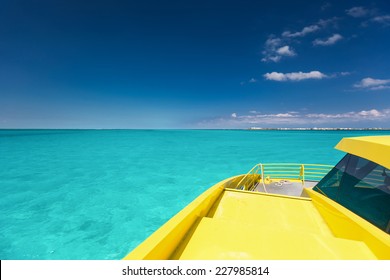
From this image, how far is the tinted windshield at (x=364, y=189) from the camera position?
2172mm

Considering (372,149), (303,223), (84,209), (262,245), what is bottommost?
(84,209)

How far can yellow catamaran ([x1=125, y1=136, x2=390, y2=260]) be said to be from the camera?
182 cm

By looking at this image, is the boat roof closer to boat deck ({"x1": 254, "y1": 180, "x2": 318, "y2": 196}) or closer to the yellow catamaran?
the yellow catamaran

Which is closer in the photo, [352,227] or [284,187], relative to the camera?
[352,227]

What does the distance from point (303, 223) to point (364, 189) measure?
0.90 m

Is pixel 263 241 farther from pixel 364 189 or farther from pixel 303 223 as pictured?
pixel 364 189

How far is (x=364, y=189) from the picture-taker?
248 centimetres

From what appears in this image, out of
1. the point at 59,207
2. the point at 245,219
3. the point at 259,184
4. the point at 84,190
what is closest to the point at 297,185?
the point at 259,184

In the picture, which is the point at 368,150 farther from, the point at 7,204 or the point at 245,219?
the point at 7,204

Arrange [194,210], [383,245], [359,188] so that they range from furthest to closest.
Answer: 1. [359,188]
2. [194,210]
3. [383,245]

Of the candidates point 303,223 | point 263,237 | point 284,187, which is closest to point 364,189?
point 303,223

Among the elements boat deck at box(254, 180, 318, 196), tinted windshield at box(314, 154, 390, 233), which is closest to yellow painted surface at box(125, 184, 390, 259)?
tinted windshield at box(314, 154, 390, 233)

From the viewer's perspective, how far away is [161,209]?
11.1 metres

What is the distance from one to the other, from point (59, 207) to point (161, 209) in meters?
5.94
